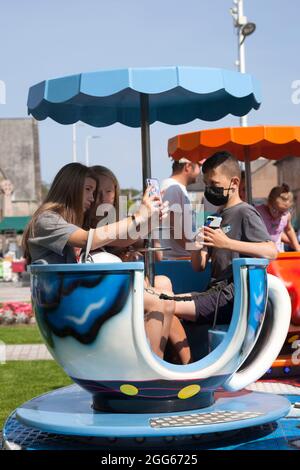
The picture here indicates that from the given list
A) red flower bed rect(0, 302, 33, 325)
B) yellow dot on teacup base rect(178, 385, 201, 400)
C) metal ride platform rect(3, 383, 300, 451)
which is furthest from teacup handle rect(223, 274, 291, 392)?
red flower bed rect(0, 302, 33, 325)

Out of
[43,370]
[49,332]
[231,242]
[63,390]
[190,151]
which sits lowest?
[43,370]

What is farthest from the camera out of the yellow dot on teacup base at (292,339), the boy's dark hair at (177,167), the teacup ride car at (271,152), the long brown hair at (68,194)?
the boy's dark hair at (177,167)

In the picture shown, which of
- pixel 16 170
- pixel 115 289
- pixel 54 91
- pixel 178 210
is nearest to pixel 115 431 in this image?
pixel 115 289

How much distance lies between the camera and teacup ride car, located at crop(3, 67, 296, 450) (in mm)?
3521

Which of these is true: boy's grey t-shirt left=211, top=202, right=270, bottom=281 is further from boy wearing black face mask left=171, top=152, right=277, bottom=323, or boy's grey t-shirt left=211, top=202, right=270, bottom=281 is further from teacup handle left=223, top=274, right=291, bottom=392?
teacup handle left=223, top=274, right=291, bottom=392

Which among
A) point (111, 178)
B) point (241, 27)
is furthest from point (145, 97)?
point (241, 27)

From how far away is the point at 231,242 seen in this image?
4.12 m

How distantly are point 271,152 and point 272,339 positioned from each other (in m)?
4.57

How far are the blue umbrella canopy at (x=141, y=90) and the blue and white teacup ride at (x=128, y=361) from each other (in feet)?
2.82

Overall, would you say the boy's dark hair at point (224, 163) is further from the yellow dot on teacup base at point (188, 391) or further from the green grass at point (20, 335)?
the green grass at point (20, 335)

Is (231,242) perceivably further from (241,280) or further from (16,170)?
(16,170)

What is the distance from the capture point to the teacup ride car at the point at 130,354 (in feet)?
11.6

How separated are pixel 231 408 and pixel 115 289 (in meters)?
0.88
